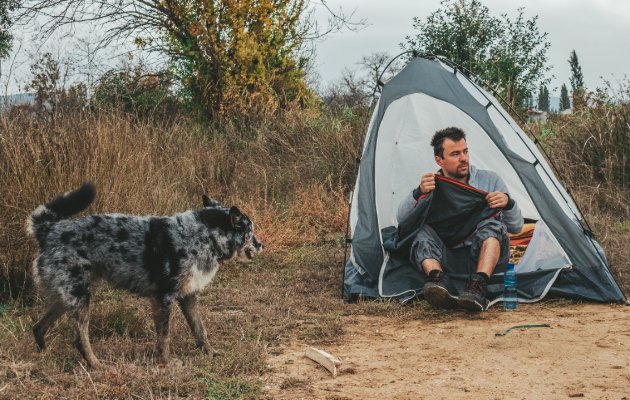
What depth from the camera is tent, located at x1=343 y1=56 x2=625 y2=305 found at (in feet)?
15.0

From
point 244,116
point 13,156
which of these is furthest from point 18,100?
point 244,116

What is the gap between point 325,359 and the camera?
126 inches

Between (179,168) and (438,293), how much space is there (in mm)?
5082

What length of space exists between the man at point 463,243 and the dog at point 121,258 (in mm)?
→ 1893

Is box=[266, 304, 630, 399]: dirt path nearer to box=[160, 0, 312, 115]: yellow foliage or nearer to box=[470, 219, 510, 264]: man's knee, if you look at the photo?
box=[470, 219, 510, 264]: man's knee

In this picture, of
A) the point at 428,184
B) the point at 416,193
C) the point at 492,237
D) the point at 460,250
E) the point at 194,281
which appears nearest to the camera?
the point at 194,281

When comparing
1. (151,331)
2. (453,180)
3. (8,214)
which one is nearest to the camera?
(151,331)

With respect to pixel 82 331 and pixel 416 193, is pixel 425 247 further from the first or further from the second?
pixel 82 331

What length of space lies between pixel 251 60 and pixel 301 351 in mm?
8950

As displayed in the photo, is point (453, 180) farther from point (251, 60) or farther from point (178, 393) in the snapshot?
point (251, 60)

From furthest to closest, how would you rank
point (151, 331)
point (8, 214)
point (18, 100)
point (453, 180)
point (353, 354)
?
point (18, 100) → point (453, 180) → point (8, 214) → point (151, 331) → point (353, 354)

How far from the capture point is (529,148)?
16.5 ft

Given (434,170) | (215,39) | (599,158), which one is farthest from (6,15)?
(599,158)

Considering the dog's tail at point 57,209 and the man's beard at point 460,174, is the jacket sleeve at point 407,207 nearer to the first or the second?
the man's beard at point 460,174
